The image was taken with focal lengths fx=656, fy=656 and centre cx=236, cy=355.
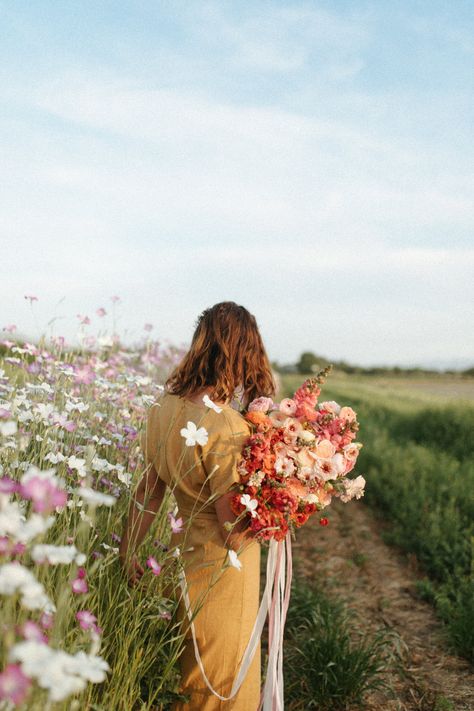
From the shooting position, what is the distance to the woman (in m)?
2.55

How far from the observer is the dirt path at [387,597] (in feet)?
12.8

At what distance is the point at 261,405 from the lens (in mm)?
2582

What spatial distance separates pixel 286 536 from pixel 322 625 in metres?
1.86

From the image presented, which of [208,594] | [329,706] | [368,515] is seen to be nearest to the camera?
[208,594]

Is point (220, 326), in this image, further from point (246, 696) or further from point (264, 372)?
point (246, 696)

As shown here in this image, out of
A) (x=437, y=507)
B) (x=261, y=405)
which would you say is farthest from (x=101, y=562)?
(x=437, y=507)

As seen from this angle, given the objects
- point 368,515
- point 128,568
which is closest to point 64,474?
point 128,568

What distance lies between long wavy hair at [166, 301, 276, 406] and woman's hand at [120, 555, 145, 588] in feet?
2.32

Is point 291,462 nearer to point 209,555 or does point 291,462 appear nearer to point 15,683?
point 209,555

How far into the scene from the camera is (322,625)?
4.24m

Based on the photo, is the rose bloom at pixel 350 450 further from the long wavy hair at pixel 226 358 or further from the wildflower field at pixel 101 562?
the wildflower field at pixel 101 562

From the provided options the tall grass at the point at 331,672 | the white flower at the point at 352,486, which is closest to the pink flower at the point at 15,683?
the white flower at the point at 352,486

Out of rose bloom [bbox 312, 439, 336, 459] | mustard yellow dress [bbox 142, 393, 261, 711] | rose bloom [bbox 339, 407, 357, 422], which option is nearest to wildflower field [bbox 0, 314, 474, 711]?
mustard yellow dress [bbox 142, 393, 261, 711]

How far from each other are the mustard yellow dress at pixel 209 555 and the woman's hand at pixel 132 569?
0.65 ft
